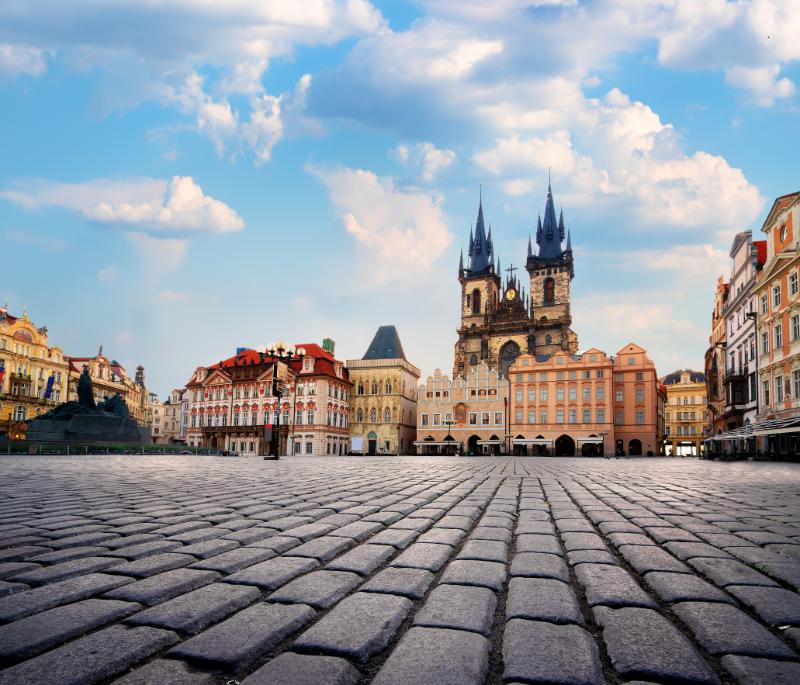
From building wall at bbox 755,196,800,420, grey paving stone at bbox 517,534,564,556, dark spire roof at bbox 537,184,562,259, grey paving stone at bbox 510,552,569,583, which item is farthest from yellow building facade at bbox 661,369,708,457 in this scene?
grey paving stone at bbox 510,552,569,583

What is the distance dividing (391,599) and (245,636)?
0.77m

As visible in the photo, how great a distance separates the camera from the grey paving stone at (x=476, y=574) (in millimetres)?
3115

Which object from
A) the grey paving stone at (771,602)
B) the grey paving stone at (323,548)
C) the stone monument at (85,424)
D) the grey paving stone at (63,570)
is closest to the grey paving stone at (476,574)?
the grey paving stone at (323,548)

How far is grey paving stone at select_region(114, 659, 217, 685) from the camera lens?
179 cm

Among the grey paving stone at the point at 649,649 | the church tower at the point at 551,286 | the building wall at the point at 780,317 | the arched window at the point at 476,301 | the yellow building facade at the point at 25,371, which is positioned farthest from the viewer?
the arched window at the point at 476,301

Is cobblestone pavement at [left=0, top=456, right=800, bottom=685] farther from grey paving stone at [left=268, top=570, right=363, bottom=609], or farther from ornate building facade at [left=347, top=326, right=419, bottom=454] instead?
ornate building facade at [left=347, top=326, right=419, bottom=454]

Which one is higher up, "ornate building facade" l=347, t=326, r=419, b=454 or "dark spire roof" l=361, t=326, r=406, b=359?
"dark spire roof" l=361, t=326, r=406, b=359

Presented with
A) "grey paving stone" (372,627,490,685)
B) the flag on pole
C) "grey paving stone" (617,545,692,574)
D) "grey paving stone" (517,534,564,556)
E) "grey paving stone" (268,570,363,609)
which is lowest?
"grey paving stone" (517,534,564,556)

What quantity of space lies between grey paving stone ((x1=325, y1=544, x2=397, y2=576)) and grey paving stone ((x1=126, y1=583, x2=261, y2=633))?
663 mm

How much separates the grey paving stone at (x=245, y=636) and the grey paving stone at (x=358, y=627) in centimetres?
10

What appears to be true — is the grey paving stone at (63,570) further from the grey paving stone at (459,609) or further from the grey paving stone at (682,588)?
the grey paving stone at (682,588)

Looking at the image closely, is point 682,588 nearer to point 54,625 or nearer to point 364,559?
point 364,559

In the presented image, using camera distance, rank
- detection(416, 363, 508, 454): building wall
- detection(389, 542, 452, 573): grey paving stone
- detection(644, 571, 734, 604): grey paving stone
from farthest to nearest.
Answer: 1. detection(416, 363, 508, 454): building wall
2. detection(389, 542, 452, 573): grey paving stone
3. detection(644, 571, 734, 604): grey paving stone

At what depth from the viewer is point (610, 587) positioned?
3082 mm
